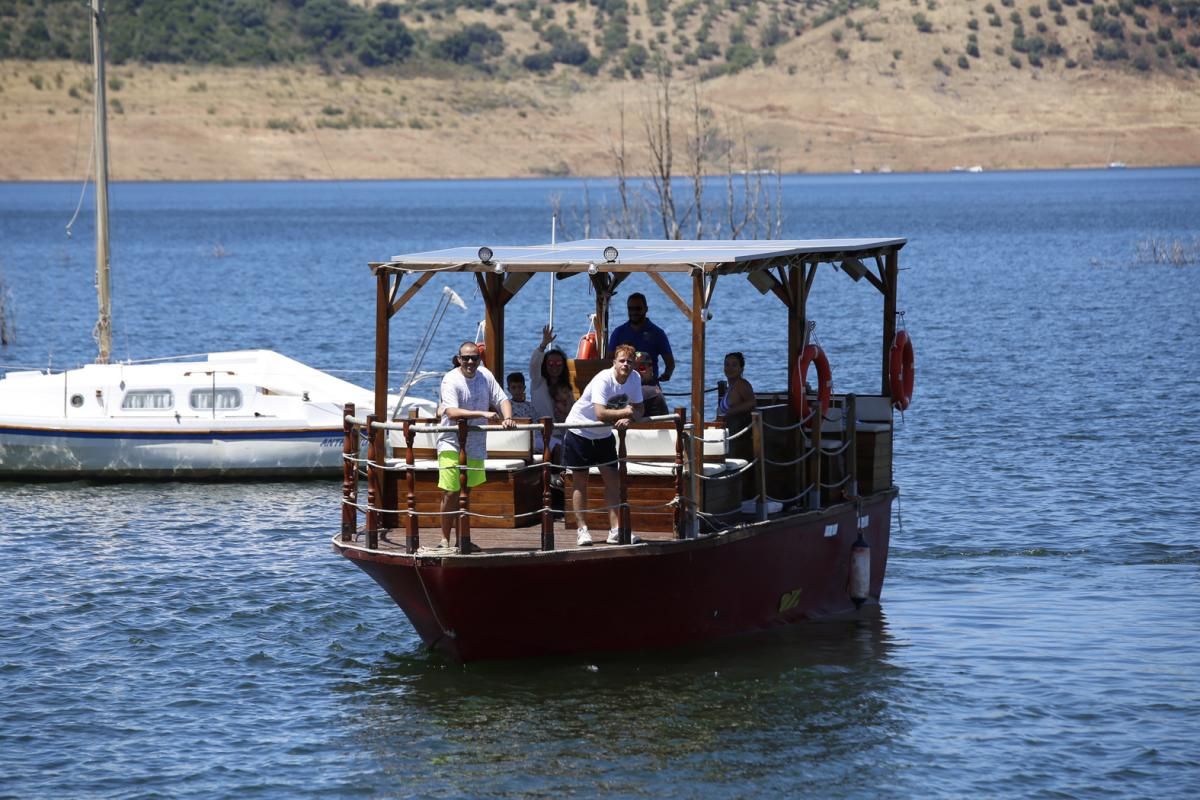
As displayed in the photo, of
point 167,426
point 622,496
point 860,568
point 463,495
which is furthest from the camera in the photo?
point 167,426

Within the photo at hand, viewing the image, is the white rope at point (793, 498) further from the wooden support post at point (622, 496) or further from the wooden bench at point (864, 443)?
the wooden support post at point (622, 496)

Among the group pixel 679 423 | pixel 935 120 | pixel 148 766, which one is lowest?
pixel 148 766

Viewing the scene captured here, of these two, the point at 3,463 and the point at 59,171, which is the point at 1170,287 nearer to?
the point at 3,463

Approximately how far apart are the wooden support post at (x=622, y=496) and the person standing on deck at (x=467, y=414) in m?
0.98

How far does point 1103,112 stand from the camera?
156 m

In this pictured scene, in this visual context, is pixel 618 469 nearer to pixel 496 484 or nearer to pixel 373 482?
pixel 496 484

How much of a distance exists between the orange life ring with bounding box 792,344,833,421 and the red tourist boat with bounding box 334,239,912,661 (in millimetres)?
20

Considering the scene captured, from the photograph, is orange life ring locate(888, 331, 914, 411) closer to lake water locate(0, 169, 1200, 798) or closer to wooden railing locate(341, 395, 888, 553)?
wooden railing locate(341, 395, 888, 553)

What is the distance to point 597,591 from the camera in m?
15.8

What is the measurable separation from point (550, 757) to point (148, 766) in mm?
3151

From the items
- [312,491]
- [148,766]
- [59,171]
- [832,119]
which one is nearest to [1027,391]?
[312,491]

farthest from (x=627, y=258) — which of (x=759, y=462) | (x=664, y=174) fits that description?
(x=664, y=174)

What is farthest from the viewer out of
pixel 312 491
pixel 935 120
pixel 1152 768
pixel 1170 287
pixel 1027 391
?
pixel 935 120

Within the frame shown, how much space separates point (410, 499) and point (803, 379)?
410 cm
